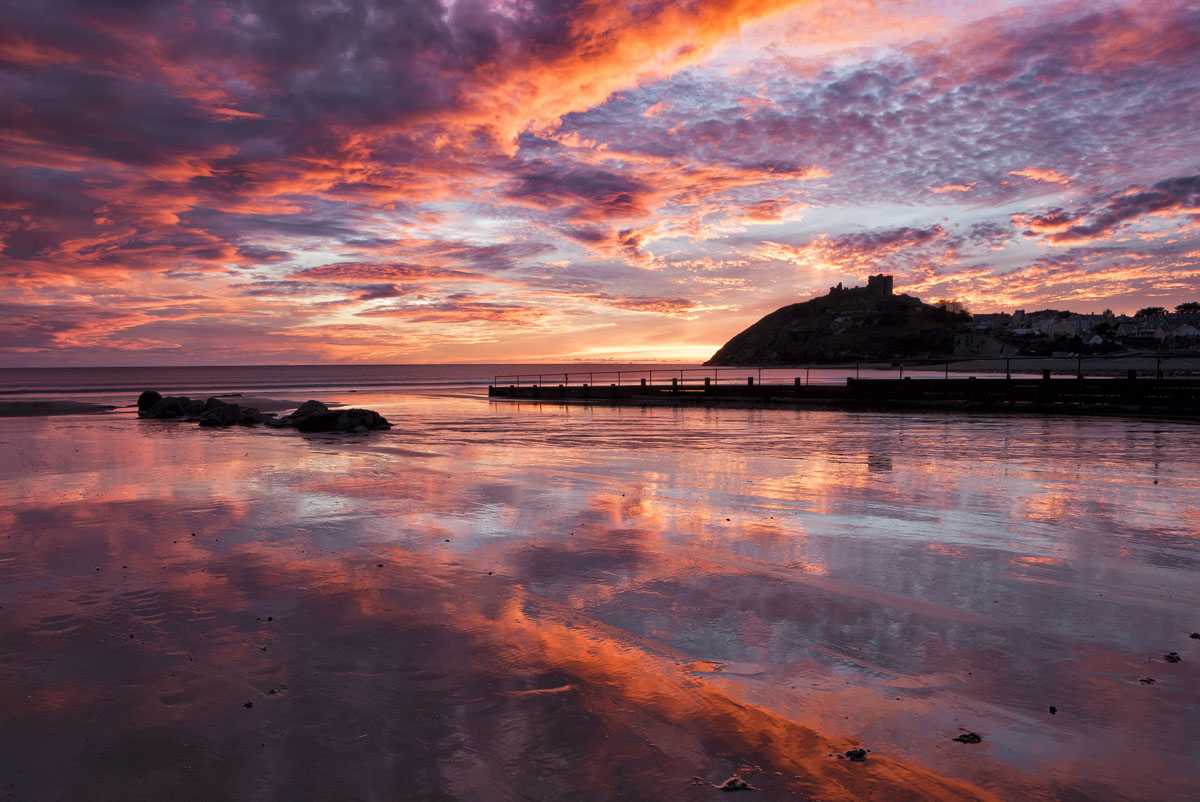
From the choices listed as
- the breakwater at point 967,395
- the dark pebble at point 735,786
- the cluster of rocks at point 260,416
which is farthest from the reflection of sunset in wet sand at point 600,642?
the breakwater at point 967,395

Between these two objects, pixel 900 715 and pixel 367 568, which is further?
pixel 367 568

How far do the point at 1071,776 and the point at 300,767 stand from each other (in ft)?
13.0

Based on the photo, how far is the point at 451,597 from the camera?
6.21 metres

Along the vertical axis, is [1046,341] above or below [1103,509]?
above

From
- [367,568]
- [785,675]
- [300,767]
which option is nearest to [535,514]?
[367,568]

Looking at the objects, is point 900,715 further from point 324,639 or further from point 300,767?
point 324,639

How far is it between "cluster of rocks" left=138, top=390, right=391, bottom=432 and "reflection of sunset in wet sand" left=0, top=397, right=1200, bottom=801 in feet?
39.7

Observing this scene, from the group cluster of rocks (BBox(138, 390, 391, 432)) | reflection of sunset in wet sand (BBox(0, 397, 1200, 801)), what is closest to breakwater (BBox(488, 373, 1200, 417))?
cluster of rocks (BBox(138, 390, 391, 432))

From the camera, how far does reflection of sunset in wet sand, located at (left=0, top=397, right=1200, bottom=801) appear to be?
360cm

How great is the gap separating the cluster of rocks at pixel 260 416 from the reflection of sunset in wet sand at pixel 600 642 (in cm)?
1211

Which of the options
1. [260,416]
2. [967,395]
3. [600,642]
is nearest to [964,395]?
[967,395]

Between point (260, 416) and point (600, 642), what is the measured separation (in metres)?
26.7

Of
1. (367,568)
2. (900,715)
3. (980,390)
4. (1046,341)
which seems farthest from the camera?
(1046,341)

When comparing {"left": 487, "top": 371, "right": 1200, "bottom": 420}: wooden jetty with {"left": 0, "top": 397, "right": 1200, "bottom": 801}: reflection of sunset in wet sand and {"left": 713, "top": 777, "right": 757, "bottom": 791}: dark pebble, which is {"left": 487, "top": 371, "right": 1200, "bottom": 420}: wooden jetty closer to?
{"left": 0, "top": 397, "right": 1200, "bottom": 801}: reflection of sunset in wet sand
